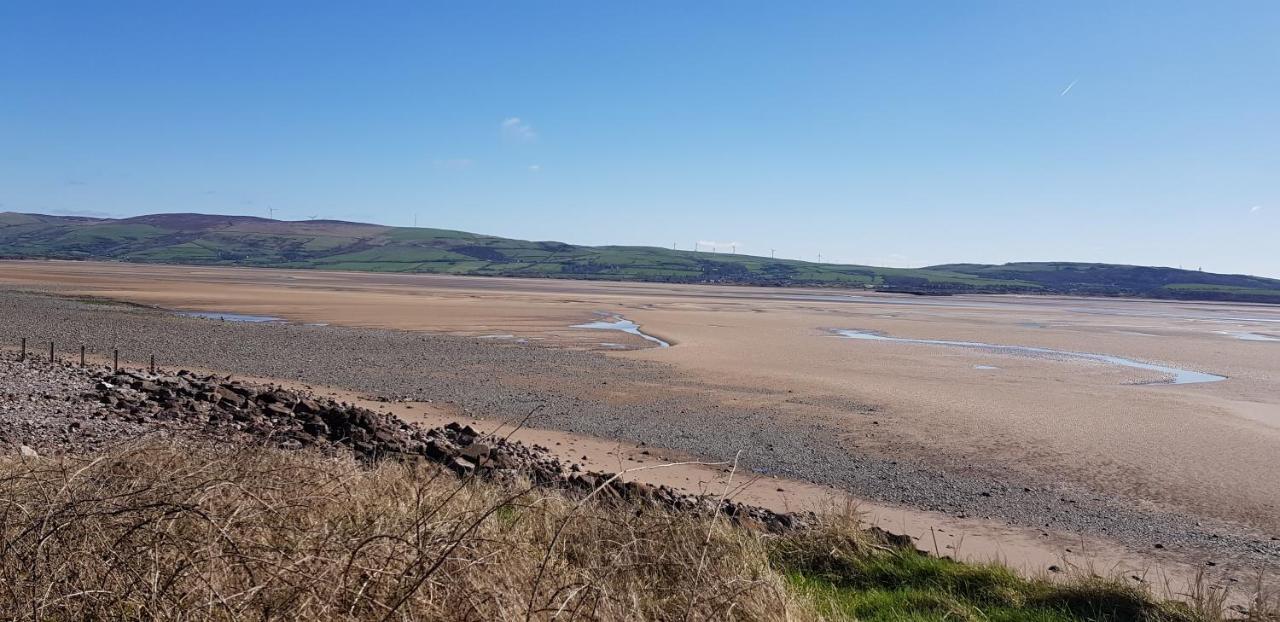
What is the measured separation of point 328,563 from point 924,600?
4.23 m

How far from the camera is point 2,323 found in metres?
25.2

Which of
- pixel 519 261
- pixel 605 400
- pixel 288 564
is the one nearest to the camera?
pixel 288 564

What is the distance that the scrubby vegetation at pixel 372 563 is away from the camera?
3527 mm

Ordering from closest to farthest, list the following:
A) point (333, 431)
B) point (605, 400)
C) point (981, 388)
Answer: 1. point (333, 431)
2. point (605, 400)
3. point (981, 388)

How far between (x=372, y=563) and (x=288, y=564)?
1.23 ft

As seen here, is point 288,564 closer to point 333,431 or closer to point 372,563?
point 372,563

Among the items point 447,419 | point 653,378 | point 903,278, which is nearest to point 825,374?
point 653,378

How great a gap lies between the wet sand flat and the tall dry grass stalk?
8792 millimetres

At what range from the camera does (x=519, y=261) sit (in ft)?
533

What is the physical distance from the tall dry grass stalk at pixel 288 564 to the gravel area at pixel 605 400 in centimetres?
650

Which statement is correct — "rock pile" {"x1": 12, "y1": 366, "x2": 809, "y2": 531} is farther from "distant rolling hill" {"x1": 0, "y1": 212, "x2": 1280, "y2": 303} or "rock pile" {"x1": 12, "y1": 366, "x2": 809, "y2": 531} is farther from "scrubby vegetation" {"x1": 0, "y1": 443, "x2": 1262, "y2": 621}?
"distant rolling hill" {"x1": 0, "y1": 212, "x2": 1280, "y2": 303}

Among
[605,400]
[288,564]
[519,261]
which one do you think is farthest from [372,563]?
[519,261]

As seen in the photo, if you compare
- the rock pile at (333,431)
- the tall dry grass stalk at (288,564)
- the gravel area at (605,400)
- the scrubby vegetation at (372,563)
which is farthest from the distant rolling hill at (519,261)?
the tall dry grass stalk at (288,564)

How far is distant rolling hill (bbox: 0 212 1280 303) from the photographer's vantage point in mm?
129750
